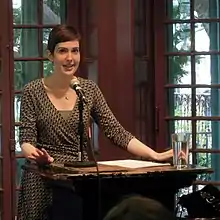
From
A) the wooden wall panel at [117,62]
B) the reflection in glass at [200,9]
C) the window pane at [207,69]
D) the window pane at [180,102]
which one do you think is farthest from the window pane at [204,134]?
the reflection in glass at [200,9]

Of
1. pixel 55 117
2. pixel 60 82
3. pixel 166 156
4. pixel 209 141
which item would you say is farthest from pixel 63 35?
pixel 209 141

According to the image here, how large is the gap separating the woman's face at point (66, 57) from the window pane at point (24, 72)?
166 centimetres

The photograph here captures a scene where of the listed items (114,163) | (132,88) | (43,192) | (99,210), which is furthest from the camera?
(132,88)

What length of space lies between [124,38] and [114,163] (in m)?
1.77

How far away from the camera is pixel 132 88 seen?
399cm

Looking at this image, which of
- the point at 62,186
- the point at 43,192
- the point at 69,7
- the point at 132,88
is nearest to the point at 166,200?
the point at 62,186

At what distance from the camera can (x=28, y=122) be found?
8.25 ft

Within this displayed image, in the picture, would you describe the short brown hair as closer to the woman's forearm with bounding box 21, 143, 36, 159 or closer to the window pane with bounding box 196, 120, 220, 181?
the woman's forearm with bounding box 21, 143, 36, 159

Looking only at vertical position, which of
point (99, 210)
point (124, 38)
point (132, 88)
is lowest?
point (99, 210)

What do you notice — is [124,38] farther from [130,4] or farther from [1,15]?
[1,15]

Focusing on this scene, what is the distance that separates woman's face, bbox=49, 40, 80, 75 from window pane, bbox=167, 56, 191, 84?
5.62 feet

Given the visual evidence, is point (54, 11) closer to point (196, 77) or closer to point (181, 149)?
point (196, 77)

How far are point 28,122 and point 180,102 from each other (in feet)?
5.95

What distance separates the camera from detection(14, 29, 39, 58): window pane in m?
4.12
